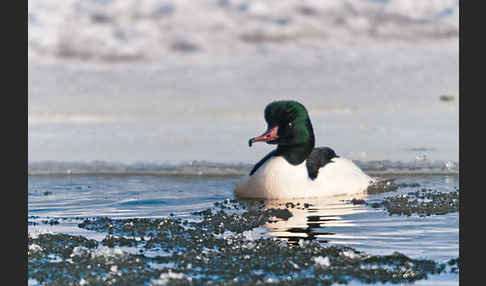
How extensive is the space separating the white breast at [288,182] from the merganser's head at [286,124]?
0.34 metres

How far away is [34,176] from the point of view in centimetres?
1580

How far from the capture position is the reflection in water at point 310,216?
786 centimetres

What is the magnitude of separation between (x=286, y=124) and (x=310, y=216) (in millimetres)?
2820

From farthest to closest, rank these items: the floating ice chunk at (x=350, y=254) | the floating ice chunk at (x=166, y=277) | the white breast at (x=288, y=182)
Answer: the white breast at (x=288, y=182), the floating ice chunk at (x=350, y=254), the floating ice chunk at (x=166, y=277)

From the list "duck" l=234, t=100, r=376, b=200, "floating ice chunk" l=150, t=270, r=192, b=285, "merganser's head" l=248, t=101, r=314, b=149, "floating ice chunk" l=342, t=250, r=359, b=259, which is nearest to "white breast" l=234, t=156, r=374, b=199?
"duck" l=234, t=100, r=376, b=200

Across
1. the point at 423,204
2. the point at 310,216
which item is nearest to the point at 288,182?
the point at 310,216

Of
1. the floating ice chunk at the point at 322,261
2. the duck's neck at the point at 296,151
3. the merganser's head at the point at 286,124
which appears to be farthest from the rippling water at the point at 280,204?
the merganser's head at the point at 286,124

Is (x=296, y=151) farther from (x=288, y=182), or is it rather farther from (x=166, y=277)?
(x=166, y=277)

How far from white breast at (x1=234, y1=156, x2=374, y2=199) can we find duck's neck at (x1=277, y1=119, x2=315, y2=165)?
0.28 feet

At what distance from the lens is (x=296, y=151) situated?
11.9 meters

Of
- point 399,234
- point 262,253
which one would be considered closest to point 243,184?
point 399,234

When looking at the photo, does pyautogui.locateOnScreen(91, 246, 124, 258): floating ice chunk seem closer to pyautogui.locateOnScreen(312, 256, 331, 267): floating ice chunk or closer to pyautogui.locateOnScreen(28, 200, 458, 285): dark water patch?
pyautogui.locateOnScreen(28, 200, 458, 285): dark water patch

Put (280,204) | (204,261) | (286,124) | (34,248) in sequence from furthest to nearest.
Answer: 1. (286,124)
2. (280,204)
3. (34,248)
4. (204,261)

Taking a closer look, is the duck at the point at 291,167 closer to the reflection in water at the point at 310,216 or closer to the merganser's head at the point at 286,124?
the merganser's head at the point at 286,124
